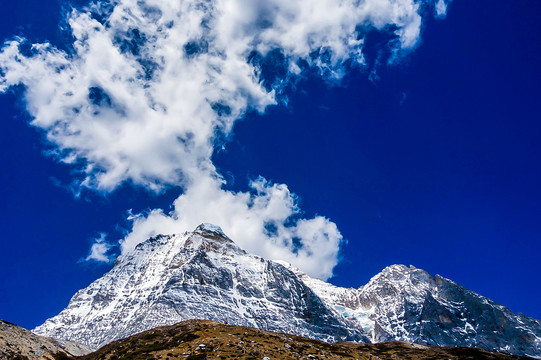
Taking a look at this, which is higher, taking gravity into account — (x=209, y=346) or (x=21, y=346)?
(x=209, y=346)

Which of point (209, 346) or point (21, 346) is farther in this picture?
point (21, 346)

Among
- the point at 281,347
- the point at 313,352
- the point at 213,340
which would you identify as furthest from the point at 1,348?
the point at 313,352

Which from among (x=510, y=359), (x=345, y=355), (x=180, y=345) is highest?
(x=510, y=359)

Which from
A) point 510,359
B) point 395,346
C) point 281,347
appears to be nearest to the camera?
point 281,347

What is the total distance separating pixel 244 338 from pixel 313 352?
60.0 feet

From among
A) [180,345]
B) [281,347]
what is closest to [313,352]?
[281,347]

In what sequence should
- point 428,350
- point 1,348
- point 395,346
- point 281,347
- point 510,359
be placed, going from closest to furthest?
1. point 1,348
2. point 281,347
3. point 510,359
4. point 428,350
5. point 395,346

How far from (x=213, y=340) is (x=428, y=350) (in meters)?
97.4

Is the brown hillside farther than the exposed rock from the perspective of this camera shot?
No

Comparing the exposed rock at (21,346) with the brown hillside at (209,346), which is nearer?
the brown hillside at (209,346)

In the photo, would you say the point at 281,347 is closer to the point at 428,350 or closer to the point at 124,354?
the point at 124,354

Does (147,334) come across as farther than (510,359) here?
No

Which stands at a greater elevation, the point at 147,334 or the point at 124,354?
the point at 147,334

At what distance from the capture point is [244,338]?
106375 millimetres
